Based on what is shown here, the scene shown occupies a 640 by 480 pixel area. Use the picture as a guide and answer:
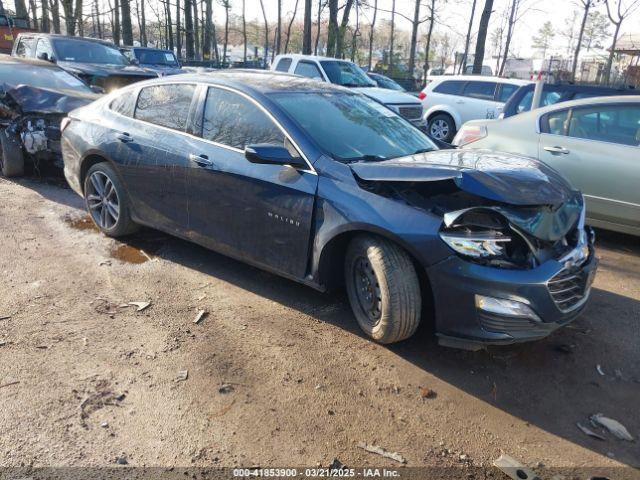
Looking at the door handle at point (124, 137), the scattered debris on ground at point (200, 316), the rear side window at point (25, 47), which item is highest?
the rear side window at point (25, 47)

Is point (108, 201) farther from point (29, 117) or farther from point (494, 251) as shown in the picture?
point (494, 251)

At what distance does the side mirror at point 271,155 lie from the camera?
350 cm

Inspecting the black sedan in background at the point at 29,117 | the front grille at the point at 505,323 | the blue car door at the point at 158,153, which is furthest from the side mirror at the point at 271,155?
the black sedan in background at the point at 29,117

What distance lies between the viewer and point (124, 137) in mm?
4703

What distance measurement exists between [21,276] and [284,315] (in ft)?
7.38

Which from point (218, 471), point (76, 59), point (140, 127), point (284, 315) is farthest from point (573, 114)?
point (76, 59)

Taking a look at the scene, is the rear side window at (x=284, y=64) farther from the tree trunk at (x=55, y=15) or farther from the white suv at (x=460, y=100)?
the tree trunk at (x=55, y=15)

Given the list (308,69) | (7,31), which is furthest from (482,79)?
(7,31)

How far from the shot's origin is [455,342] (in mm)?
3117

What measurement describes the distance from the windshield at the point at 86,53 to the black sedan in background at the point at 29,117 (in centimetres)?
489

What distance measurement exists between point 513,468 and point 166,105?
378 centimetres

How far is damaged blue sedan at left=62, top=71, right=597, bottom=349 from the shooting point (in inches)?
118

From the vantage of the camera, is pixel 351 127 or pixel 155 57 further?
pixel 155 57

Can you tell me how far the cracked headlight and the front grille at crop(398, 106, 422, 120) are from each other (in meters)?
8.61
